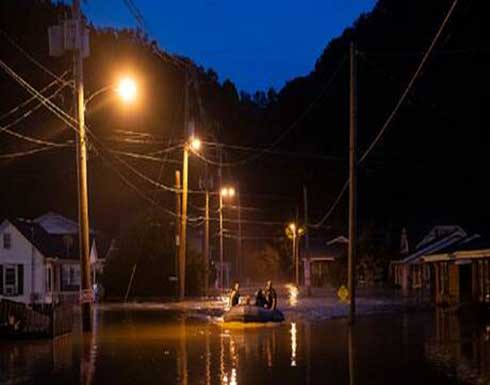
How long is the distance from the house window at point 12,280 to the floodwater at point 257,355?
2557 cm

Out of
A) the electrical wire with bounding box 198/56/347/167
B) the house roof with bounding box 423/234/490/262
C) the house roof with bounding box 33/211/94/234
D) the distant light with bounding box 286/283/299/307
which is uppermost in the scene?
the electrical wire with bounding box 198/56/347/167

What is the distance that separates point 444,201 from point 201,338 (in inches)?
2459

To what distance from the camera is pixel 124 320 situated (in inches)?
1433

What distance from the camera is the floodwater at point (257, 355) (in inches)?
672

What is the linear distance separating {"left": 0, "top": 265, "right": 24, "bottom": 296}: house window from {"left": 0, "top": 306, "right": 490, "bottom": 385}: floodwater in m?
25.6

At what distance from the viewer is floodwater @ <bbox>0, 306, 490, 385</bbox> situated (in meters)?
17.1

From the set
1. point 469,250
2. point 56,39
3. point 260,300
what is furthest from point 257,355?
point 469,250

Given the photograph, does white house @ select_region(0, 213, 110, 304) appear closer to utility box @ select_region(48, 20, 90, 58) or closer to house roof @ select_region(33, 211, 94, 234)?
house roof @ select_region(33, 211, 94, 234)

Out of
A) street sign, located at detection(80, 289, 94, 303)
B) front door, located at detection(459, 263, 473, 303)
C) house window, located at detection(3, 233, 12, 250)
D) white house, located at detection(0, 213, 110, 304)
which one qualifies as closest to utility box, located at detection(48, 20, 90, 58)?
street sign, located at detection(80, 289, 94, 303)

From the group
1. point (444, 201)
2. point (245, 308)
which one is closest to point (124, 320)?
point (245, 308)

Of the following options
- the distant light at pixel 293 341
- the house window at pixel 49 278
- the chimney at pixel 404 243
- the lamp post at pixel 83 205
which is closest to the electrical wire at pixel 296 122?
the house window at pixel 49 278

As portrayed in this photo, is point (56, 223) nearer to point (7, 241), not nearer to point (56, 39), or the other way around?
point (7, 241)

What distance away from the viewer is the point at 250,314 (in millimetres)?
32875

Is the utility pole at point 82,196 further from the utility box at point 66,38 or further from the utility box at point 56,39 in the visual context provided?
the utility box at point 56,39
